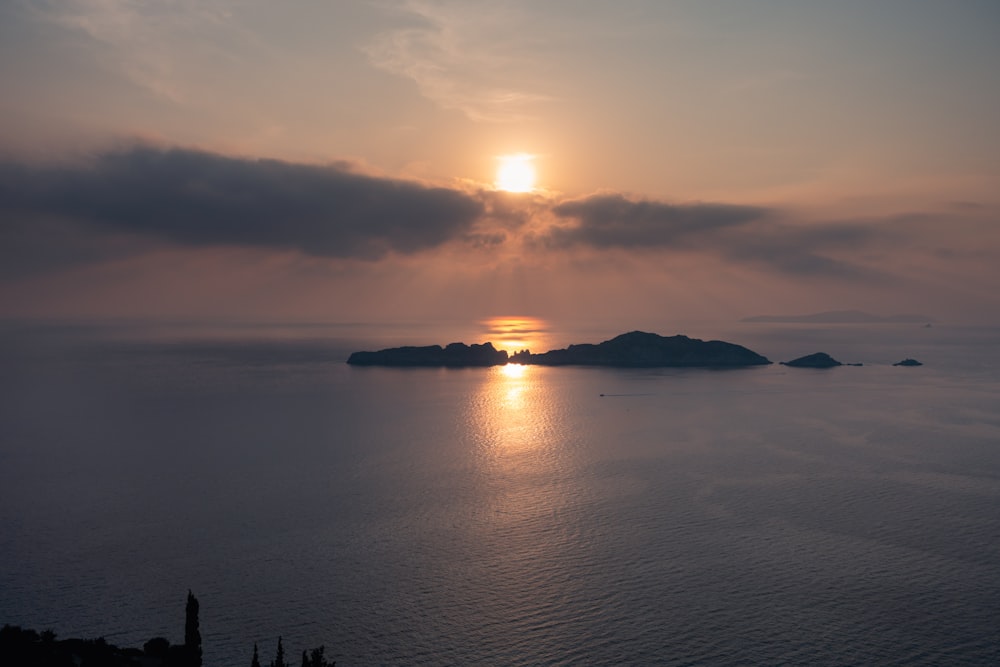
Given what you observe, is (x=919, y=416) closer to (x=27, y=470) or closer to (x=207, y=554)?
(x=207, y=554)

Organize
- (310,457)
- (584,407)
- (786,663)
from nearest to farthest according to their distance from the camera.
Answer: (786,663) < (310,457) < (584,407)

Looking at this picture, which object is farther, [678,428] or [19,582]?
[678,428]

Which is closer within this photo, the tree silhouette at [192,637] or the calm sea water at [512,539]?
the tree silhouette at [192,637]

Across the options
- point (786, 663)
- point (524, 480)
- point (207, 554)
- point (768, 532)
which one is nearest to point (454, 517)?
point (524, 480)

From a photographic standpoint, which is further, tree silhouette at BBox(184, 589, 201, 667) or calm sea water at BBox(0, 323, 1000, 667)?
calm sea water at BBox(0, 323, 1000, 667)

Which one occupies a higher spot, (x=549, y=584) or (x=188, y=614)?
(x=188, y=614)

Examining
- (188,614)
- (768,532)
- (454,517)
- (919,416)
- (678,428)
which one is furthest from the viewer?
(919,416)

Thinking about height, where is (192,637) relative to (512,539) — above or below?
above

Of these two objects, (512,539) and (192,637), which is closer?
(192,637)
